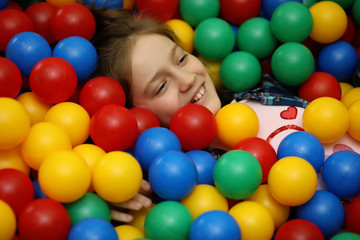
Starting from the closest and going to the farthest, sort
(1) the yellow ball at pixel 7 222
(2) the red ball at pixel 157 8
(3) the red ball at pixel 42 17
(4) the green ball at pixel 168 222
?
(1) the yellow ball at pixel 7 222 → (4) the green ball at pixel 168 222 → (3) the red ball at pixel 42 17 → (2) the red ball at pixel 157 8

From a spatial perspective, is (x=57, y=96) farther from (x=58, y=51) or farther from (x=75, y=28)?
(x=75, y=28)

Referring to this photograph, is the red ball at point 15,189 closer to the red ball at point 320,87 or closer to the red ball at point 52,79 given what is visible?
the red ball at point 52,79

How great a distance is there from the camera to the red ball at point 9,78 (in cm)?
138

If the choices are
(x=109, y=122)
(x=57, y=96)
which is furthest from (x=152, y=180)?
(x=57, y=96)

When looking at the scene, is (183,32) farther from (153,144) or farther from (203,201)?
(203,201)

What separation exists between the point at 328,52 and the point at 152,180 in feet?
3.98

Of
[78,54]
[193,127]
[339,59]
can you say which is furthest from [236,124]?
[339,59]

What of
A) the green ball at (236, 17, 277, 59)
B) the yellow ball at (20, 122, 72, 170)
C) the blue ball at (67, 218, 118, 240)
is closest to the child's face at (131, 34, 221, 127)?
the green ball at (236, 17, 277, 59)

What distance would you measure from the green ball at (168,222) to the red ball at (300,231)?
0.27 metres

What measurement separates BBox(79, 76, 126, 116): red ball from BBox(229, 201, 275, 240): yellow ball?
0.63m

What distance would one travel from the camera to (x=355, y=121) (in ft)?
4.96

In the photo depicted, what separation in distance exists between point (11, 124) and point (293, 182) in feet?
2.81

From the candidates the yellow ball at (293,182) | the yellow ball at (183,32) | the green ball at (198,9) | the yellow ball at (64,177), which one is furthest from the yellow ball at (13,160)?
the green ball at (198,9)

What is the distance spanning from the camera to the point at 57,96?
147 centimetres
